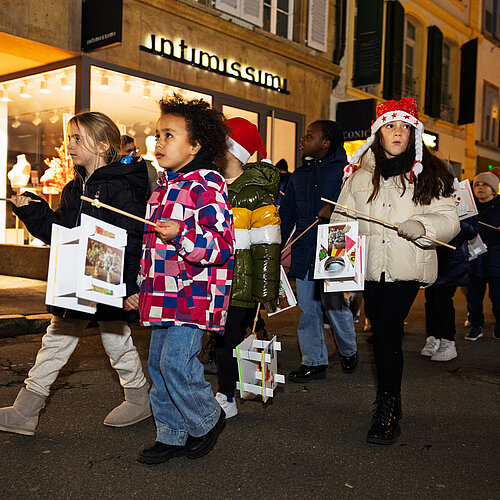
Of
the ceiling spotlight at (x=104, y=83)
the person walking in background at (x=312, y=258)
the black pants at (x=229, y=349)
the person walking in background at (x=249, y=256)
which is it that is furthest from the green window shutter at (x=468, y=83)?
the black pants at (x=229, y=349)

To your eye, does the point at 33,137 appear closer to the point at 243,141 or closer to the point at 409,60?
the point at 243,141

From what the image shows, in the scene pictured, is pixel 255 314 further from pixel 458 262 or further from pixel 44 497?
pixel 458 262

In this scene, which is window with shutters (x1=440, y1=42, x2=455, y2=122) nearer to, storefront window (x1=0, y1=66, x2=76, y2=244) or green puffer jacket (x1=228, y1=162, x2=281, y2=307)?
storefront window (x1=0, y1=66, x2=76, y2=244)

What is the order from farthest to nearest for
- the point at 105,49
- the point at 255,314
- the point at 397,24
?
the point at 397,24 < the point at 105,49 < the point at 255,314

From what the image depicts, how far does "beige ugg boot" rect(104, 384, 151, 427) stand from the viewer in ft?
12.4

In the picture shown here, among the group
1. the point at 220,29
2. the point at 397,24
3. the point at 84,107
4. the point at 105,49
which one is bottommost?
the point at 84,107

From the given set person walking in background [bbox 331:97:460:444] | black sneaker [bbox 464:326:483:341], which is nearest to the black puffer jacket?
person walking in background [bbox 331:97:460:444]

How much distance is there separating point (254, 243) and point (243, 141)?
776mm

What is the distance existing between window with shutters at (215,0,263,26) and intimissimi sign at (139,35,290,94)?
929 millimetres

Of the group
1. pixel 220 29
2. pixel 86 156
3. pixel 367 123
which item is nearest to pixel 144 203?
pixel 86 156

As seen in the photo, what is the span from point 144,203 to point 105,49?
7314mm

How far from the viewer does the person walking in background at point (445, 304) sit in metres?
6.09

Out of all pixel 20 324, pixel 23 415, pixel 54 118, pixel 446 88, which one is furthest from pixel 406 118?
pixel 446 88

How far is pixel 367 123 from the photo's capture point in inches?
590
